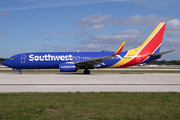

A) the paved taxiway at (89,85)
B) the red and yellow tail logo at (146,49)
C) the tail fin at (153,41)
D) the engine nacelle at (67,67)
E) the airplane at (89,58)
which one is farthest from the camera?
the tail fin at (153,41)

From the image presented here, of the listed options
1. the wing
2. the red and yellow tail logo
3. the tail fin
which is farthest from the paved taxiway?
the tail fin

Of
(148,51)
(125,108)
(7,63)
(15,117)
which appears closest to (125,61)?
(148,51)

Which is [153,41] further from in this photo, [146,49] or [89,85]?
[89,85]

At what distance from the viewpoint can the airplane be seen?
31358 mm

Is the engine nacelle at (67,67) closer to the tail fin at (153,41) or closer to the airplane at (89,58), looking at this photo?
the airplane at (89,58)

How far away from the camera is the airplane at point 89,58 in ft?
103

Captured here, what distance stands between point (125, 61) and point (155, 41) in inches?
253

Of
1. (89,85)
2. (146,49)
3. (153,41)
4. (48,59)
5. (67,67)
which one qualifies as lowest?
(89,85)

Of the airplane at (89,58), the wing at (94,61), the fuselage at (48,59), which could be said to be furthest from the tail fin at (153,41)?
the wing at (94,61)

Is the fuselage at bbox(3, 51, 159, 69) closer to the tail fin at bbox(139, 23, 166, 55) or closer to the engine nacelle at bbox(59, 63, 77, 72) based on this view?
the engine nacelle at bbox(59, 63, 77, 72)

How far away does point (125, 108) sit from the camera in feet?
24.3

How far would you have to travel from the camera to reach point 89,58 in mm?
32531

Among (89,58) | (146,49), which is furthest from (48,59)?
(146,49)

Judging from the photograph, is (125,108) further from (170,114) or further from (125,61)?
(125,61)
